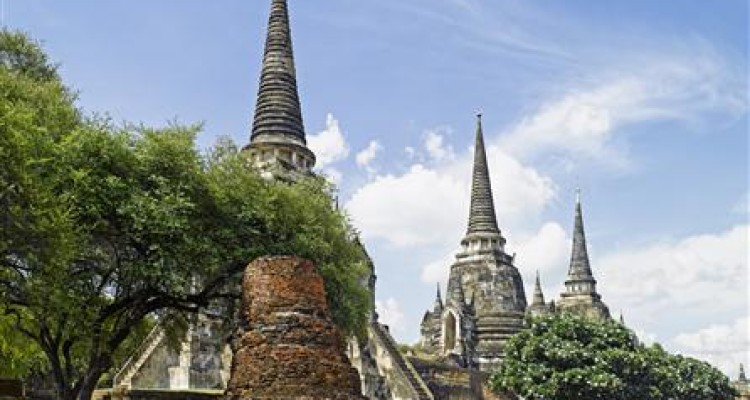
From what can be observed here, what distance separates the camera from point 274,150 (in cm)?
3609

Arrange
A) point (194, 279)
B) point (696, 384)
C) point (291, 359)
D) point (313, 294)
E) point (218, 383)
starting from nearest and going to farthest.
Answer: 1. point (291, 359)
2. point (313, 294)
3. point (194, 279)
4. point (218, 383)
5. point (696, 384)

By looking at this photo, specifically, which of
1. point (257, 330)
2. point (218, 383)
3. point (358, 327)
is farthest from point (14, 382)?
point (218, 383)

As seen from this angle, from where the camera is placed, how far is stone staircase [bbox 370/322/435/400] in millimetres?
31681

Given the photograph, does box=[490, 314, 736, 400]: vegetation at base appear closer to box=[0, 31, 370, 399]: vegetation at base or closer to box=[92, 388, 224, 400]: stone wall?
box=[0, 31, 370, 399]: vegetation at base

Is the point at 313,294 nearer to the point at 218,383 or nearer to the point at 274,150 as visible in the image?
the point at 218,383

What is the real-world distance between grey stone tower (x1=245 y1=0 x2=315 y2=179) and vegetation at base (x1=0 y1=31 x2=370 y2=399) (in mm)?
13065

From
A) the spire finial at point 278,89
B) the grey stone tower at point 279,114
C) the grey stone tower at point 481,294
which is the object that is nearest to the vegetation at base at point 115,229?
the grey stone tower at point 279,114

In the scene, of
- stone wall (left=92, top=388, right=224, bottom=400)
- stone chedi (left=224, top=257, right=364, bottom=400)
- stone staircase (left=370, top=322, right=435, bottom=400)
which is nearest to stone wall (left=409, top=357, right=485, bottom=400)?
stone staircase (left=370, top=322, right=435, bottom=400)

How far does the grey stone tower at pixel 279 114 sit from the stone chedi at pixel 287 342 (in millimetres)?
19158

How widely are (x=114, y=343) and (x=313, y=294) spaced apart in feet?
20.2

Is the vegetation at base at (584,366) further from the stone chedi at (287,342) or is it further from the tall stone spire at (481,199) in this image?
the stone chedi at (287,342)

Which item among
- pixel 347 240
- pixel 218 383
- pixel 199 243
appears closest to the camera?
pixel 199 243

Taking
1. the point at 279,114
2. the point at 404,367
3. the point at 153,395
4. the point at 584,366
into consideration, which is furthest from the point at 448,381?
the point at 153,395

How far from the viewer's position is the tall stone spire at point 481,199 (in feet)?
165
